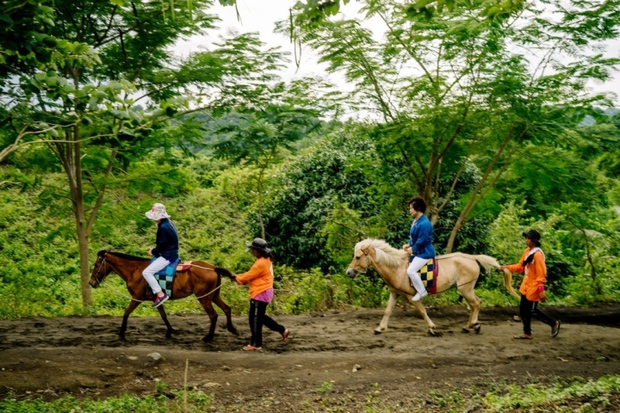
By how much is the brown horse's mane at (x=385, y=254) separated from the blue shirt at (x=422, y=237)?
0.26 metres

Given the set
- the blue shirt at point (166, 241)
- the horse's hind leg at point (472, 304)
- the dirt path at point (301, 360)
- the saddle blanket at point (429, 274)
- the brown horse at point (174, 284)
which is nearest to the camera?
the dirt path at point (301, 360)

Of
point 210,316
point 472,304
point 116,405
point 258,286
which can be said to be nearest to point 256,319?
point 258,286

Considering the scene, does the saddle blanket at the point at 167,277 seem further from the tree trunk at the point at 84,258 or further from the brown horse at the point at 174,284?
the tree trunk at the point at 84,258

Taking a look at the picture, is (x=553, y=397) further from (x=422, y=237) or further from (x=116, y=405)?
(x=116, y=405)

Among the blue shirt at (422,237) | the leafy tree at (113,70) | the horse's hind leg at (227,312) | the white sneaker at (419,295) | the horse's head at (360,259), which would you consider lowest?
the horse's hind leg at (227,312)

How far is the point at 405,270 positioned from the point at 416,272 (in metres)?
0.26

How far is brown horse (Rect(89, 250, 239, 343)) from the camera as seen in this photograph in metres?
9.20

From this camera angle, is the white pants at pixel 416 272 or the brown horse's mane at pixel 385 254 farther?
the brown horse's mane at pixel 385 254

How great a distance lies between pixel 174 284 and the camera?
30.1 feet

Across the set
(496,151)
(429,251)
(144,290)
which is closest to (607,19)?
(496,151)

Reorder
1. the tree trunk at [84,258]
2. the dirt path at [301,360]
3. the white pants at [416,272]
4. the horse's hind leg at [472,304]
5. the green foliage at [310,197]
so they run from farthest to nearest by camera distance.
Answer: the green foliage at [310,197] < the tree trunk at [84,258] < the horse's hind leg at [472,304] < the white pants at [416,272] < the dirt path at [301,360]

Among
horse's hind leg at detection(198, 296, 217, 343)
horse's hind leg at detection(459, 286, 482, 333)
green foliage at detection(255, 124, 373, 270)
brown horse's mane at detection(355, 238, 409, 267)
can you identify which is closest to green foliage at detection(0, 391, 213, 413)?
horse's hind leg at detection(198, 296, 217, 343)

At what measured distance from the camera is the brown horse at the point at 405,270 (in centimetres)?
987

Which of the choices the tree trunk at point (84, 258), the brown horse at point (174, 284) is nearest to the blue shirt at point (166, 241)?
the brown horse at point (174, 284)
